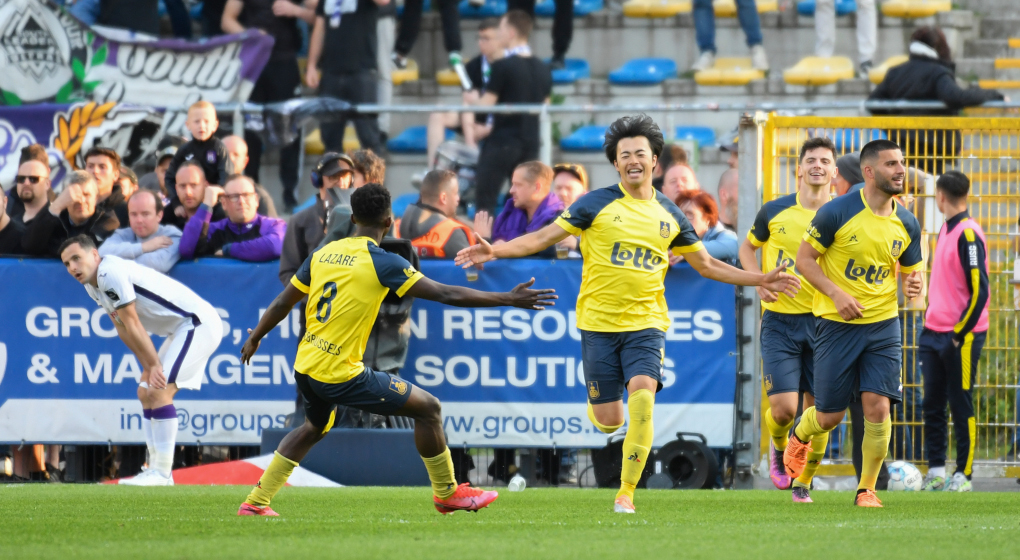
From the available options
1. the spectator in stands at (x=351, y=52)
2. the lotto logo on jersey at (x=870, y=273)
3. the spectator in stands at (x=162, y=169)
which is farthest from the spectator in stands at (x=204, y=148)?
the lotto logo on jersey at (x=870, y=273)

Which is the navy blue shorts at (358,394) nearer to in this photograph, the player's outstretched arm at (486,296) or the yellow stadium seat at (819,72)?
the player's outstretched arm at (486,296)

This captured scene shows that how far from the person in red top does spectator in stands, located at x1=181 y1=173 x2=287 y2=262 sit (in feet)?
17.6

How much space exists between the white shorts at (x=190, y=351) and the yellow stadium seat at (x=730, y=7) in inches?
380

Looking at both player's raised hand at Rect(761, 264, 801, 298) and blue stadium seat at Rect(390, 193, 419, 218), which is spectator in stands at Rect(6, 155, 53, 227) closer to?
blue stadium seat at Rect(390, 193, 419, 218)

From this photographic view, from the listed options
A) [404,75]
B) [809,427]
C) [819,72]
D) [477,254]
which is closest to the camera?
[477,254]

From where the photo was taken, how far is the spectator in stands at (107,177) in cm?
1172

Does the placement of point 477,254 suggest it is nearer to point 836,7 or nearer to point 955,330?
point 955,330

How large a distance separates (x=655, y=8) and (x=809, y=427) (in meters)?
10.1

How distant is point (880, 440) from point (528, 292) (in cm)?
264

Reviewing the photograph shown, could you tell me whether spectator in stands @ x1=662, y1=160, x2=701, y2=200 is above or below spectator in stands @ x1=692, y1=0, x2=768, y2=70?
below

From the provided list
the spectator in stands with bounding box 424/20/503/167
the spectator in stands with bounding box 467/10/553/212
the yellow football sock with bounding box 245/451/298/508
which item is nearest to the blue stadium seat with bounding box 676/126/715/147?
the spectator in stands with bounding box 424/20/503/167

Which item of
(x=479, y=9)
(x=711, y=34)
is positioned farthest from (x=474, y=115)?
(x=479, y=9)

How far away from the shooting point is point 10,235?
1151 centimetres

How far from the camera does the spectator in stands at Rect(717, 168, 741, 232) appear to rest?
441 inches
